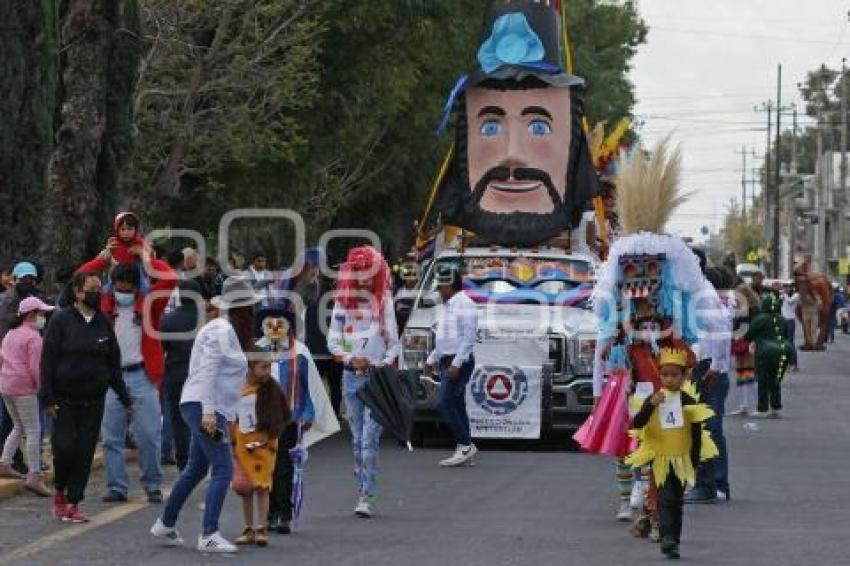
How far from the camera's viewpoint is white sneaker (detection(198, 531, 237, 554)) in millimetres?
12828

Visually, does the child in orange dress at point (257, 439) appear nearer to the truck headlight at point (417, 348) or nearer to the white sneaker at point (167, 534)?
the white sneaker at point (167, 534)

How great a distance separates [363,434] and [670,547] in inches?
118

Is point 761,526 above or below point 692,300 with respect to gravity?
below

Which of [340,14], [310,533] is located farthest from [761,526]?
[340,14]

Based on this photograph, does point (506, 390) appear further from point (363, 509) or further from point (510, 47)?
point (510, 47)

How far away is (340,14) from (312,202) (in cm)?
941

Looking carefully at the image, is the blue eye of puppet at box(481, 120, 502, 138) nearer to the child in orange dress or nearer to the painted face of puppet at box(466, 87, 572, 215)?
the painted face of puppet at box(466, 87, 572, 215)

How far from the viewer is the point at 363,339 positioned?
1512 centimetres

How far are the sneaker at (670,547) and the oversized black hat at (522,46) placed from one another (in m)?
13.6

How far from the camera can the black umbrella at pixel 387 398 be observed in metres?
14.9

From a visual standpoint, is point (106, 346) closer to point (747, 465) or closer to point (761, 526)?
point (761, 526)

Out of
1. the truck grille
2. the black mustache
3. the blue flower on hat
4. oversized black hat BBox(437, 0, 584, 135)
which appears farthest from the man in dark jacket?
the blue flower on hat

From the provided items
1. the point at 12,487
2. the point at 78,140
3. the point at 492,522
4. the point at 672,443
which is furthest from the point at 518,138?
the point at 672,443

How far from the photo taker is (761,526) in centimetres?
1444
